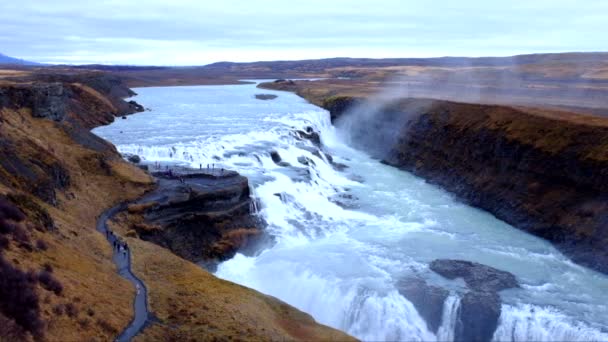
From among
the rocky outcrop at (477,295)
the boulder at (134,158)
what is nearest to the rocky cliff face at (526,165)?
the rocky outcrop at (477,295)

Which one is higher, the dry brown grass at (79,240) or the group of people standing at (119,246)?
the dry brown grass at (79,240)

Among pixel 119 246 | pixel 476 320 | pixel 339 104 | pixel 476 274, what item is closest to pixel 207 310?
pixel 119 246

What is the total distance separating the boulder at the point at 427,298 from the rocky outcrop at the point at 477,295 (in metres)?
0.77

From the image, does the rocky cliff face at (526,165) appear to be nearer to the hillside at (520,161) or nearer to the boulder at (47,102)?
the hillside at (520,161)

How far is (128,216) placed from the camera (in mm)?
28875

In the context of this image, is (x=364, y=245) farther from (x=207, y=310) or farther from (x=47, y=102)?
(x=47, y=102)

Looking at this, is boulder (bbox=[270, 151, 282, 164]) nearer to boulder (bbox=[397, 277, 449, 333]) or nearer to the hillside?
the hillside

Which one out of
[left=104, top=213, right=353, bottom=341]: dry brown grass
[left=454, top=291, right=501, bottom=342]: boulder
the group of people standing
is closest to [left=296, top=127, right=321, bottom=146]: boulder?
the group of people standing

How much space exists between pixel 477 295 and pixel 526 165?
17.5 metres

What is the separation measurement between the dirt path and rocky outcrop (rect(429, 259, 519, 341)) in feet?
38.7

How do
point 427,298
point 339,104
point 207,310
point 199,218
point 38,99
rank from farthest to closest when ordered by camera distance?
point 339,104, point 38,99, point 199,218, point 427,298, point 207,310

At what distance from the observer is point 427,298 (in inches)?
926

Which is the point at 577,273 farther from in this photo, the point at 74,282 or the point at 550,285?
the point at 74,282

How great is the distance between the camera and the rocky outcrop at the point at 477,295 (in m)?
22.4
